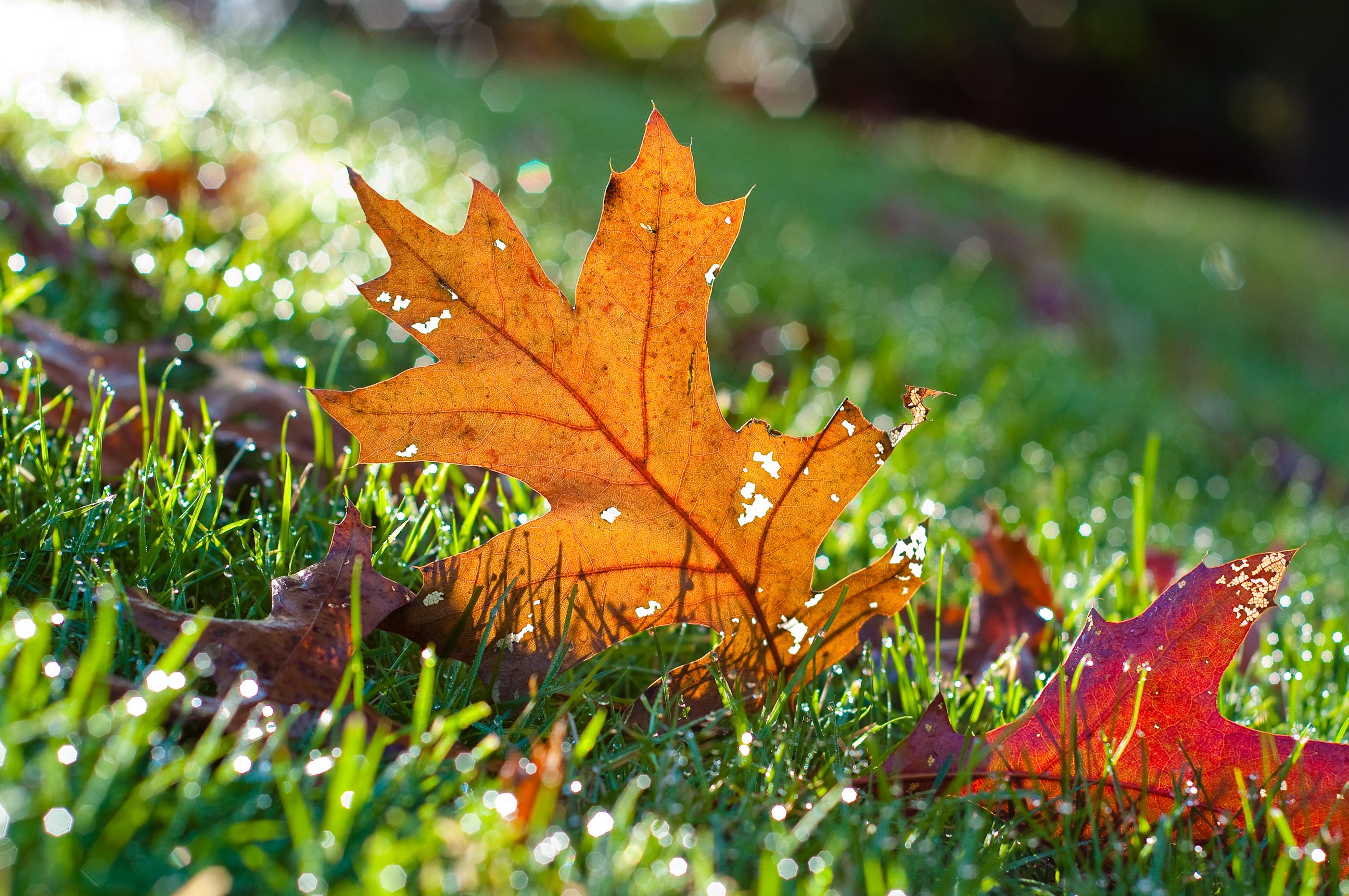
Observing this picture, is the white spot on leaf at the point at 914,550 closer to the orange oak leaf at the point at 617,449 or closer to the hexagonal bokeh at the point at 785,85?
the orange oak leaf at the point at 617,449

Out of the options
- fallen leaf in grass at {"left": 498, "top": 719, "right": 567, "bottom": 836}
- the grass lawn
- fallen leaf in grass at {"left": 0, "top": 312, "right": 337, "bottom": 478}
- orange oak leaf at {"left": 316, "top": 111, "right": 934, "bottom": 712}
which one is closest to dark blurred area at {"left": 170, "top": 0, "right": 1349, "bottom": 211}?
the grass lawn

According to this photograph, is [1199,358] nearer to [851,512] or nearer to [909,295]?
[909,295]

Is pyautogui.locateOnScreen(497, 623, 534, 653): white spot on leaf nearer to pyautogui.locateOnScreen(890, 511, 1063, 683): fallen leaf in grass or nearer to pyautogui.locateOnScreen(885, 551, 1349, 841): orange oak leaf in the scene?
pyautogui.locateOnScreen(885, 551, 1349, 841): orange oak leaf

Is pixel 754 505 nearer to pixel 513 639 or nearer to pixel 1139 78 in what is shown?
pixel 513 639

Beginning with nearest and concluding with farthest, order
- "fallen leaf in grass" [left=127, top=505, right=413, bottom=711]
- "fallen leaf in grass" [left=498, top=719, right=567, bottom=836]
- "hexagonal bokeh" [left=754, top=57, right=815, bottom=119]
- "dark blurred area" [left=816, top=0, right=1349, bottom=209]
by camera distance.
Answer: "fallen leaf in grass" [left=498, top=719, right=567, bottom=836], "fallen leaf in grass" [left=127, top=505, right=413, bottom=711], "dark blurred area" [left=816, top=0, right=1349, bottom=209], "hexagonal bokeh" [left=754, top=57, right=815, bottom=119]

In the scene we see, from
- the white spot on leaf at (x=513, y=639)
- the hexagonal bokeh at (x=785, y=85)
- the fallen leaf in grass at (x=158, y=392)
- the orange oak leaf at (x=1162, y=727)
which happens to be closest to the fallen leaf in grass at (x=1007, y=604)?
the orange oak leaf at (x=1162, y=727)

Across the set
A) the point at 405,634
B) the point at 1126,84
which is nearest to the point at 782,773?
the point at 405,634

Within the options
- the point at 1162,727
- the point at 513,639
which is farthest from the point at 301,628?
the point at 1162,727
